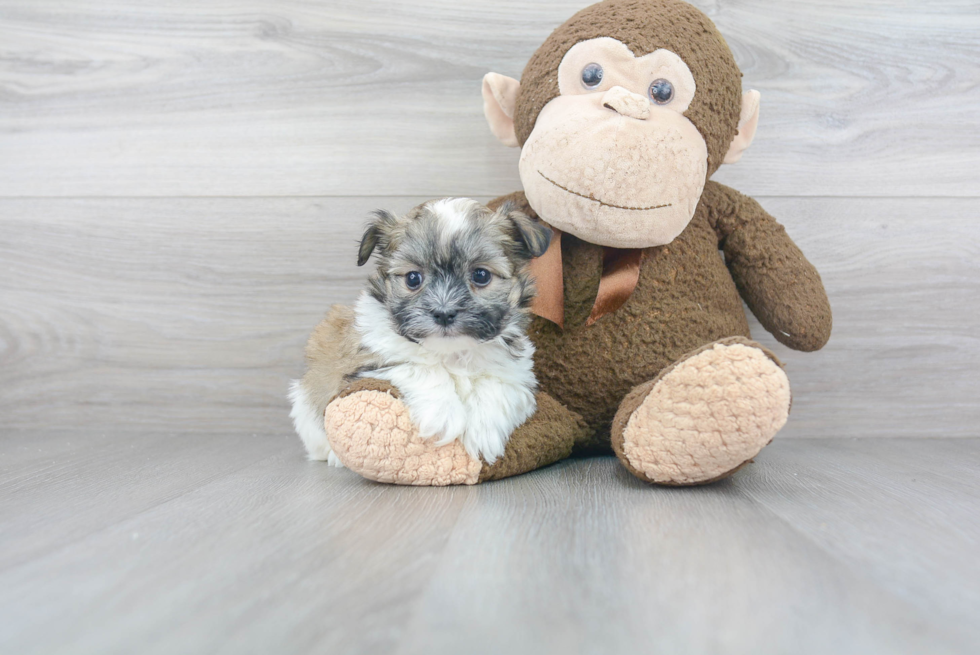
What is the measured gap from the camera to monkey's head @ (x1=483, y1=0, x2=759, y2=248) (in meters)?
1.24

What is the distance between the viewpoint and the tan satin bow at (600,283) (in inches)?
53.9

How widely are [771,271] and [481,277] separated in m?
0.69

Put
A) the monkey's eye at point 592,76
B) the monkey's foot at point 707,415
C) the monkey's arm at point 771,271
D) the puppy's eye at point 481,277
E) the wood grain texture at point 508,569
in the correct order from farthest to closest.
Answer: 1. the monkey's arm at point 771,271
2. the monkey's eye at point 592,76
3. the puppy's eye at point 481,277
4. the monkey's foot at point 707,415
5. the wood grain texture at point 508,569

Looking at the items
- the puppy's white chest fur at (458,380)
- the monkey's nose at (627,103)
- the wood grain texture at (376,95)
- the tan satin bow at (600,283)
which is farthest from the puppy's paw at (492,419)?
the wood grain texture at (376,95)

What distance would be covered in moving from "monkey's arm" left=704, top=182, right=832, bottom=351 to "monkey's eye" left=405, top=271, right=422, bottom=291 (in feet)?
2.29

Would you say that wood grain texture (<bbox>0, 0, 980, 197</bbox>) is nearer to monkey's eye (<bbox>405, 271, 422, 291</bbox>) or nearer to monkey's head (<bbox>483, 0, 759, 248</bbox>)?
monkey's head (<bbox>483, 0, 759, 248</bbox>)

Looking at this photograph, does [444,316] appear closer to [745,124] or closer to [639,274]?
[639,274]

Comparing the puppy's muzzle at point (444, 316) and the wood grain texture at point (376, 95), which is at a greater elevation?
the wood grain texture at point (376, 95)

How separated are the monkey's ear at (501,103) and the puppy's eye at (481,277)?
1.47ft

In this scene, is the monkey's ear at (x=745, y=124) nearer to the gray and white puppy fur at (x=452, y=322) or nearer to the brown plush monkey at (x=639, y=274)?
the brown plush monkey at (x=639, y=274)

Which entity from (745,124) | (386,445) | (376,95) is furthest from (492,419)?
(376,95)

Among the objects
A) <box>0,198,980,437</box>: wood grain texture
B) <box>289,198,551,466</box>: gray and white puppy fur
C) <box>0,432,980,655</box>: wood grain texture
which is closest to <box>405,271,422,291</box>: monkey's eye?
<box>289,198,551,466</box>: gray and white puppy fur

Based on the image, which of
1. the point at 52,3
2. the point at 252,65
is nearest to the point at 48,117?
the point at 52,3

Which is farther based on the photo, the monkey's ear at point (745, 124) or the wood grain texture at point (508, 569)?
the monkey's ear at point (745, 124)
